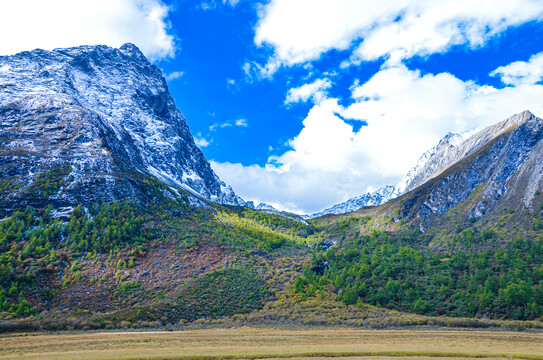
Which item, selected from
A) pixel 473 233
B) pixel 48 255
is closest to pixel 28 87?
pixel 48 255

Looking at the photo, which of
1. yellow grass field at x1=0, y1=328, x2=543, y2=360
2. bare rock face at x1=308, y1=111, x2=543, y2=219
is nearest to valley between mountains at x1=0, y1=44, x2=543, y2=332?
bare rock face at x1=308, y1=111, x2=543, y2=219

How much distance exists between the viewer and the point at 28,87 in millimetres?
182375

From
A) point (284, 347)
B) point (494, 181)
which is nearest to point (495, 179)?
point (494, 181)

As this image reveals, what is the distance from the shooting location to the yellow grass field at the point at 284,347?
37.3 metres

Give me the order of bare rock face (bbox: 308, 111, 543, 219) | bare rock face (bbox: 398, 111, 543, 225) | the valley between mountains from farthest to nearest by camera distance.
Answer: bare rock face (bbox: 308, 111, 543, 219) < bare rock face (bbox: 398, 111, 543, 225) < the valley between mountains

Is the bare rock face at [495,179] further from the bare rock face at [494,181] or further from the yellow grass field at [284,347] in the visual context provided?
the yellow grass field at [284,347]

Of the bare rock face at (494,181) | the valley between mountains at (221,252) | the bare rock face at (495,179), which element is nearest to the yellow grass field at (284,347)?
the valley between mountains at (221,252)

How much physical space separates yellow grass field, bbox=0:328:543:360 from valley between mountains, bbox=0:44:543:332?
56.1 ft

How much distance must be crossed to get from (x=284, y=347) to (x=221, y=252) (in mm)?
78548

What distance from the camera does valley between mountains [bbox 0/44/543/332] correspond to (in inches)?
2955

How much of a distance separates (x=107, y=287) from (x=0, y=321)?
27.0m

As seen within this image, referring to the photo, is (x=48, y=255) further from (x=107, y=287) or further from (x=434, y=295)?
(x=434, y=295)

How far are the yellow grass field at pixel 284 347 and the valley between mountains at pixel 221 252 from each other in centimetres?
1710

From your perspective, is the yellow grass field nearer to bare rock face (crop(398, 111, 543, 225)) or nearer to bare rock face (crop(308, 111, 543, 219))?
bare rock face (crop(398, 111, 543, 225))
